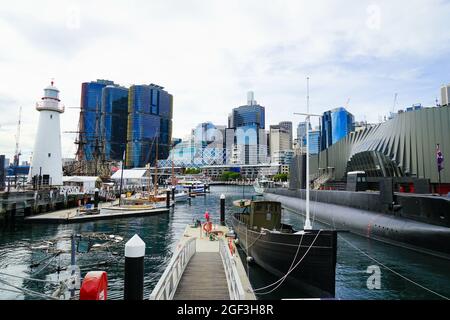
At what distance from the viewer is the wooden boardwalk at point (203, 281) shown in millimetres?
10328

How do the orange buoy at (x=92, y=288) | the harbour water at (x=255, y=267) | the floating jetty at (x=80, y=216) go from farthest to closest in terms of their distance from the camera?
the floating jetty at (x=80, y=216) → the harbour water at (x=255, y=267) → the orange buoy at (x=92, y=288)

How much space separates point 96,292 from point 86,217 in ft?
109

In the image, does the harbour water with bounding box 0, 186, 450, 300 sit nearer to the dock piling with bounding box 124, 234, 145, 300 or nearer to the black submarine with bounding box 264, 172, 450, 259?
the black submarine with bounding box 264, 172, 450, 259

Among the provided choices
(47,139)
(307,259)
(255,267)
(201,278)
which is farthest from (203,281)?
(47,139)

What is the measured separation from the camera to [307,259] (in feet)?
43.7

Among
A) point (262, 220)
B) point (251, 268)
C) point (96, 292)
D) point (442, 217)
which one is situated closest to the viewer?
point (96, 292)

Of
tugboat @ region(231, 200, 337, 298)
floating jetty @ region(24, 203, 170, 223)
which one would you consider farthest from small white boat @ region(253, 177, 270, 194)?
tugboat @ region(231, 200, 337, 298)

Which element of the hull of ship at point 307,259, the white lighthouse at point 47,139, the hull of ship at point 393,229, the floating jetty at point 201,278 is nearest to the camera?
the floating jetty at point 201,278

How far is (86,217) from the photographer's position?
36.5m

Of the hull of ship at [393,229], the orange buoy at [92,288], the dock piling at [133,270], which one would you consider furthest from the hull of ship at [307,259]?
the hull of ship at [393,229]

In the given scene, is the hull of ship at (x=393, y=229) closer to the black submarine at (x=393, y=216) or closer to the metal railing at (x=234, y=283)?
the black submarine at (x=393, y=216)

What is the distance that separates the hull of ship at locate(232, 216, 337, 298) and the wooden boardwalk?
3.06 meters
